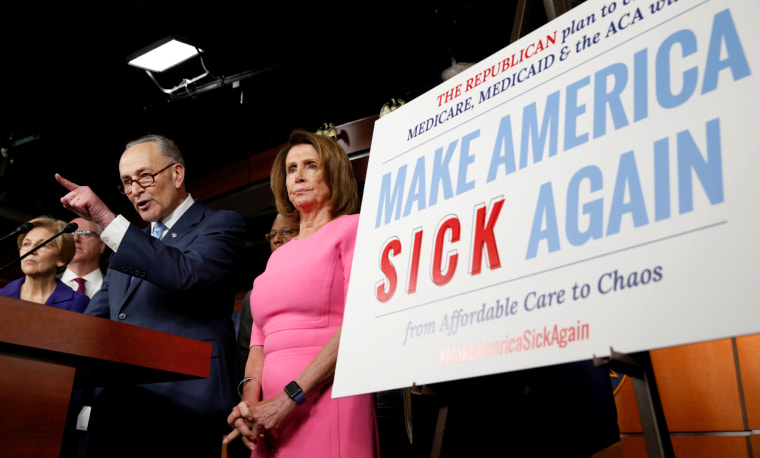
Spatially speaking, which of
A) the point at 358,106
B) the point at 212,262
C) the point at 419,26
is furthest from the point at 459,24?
the point at 212,262

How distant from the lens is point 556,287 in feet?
2.68

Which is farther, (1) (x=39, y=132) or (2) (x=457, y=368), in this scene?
(1) (x=39, y=132)

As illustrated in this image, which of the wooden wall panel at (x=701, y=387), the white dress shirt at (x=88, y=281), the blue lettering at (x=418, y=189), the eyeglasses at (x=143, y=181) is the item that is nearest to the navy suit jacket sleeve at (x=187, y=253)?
the eyeglasses at (x=143, y=181)

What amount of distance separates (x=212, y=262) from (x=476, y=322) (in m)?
1.20

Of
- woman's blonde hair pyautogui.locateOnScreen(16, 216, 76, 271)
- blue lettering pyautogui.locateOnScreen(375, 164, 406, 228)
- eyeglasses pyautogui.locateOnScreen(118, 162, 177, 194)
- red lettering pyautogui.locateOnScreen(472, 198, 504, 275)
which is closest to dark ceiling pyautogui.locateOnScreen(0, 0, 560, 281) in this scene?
woman's blonde hair pyautogui.locateOnScreen(16, 216, 76, 271)

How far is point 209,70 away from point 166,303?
3.65 meters

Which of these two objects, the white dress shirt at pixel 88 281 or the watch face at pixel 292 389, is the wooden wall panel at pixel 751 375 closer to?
the watch face at pixel 292 389

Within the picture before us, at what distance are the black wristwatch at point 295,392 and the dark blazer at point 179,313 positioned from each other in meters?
0.50

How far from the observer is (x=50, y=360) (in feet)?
4.67

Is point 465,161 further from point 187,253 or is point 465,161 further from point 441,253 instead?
point 187,253

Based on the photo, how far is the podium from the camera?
128 cm

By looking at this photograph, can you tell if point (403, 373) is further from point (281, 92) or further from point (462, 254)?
point (281, 92)

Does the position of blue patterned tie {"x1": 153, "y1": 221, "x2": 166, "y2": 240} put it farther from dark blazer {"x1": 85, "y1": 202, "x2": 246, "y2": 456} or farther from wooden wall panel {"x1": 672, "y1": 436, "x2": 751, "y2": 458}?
wooden wall panel {"x1": 672, "y1": 436, "x2": 751, "y2": 458}

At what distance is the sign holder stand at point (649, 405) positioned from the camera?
78 cm
